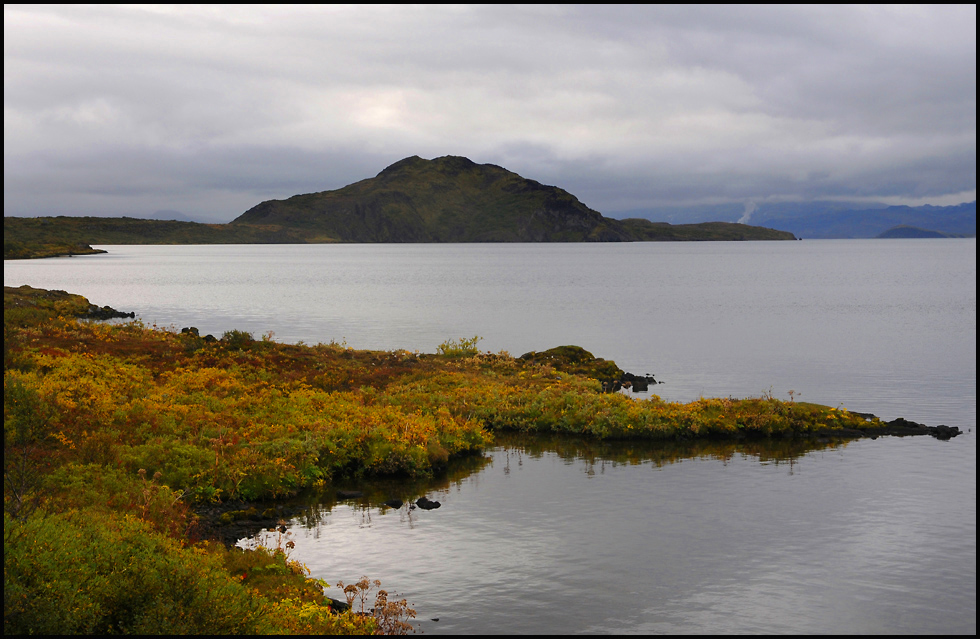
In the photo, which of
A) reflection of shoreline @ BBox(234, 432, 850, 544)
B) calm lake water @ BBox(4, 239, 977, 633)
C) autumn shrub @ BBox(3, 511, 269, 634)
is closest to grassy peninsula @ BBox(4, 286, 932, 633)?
autumn shrub @ BBox(3, 511, 269, 634)

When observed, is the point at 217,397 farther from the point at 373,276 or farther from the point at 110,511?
the point at 373,276

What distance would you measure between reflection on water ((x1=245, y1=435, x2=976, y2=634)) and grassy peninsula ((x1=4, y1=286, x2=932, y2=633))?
222cm

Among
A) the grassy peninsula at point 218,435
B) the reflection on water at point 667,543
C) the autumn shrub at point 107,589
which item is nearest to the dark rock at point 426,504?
the reflection on water at point 667,543

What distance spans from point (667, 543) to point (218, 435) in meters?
14.8

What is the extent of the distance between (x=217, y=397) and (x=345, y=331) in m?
52.1

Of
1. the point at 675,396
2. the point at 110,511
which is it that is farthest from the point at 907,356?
the point at 110,511

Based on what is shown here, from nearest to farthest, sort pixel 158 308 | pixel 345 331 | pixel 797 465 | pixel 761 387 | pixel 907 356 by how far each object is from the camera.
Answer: pixel 797 465 → pixel 761 387 → pixel 907 356 → pixel 345 331 → pixel 158 308

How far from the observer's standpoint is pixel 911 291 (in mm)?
146750

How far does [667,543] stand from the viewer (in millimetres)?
22469

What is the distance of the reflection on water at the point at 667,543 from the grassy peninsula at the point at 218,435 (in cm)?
222

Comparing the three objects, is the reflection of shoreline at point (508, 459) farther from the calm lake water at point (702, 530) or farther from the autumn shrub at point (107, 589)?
the autumn shrub at point (107, 589)

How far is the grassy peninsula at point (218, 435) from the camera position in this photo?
12.6 m

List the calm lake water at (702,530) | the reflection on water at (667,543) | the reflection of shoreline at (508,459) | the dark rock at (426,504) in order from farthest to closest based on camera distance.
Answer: the dark rock at (426,504), the reflection of shoreline at (508,459), the calm lake water at (702,530), the reflection on water at (667,543)

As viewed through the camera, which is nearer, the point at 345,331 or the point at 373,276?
the point at 345,331
